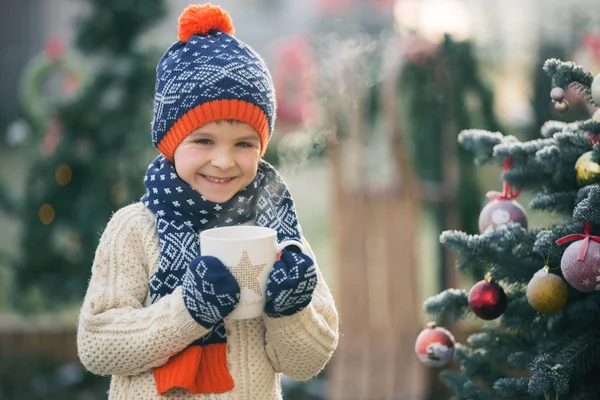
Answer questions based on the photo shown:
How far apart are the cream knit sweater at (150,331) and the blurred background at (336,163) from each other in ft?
7.04

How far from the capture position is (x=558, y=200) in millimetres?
1899

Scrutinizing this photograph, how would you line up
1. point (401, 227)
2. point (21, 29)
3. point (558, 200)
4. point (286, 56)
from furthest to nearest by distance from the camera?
1. point (21, 29)
2. point (286, 56)
3. point (401, 227)
4. point (558, 200)

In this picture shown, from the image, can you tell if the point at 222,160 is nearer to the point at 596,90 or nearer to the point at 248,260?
the point at 248,260

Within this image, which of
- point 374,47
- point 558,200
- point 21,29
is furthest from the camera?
point 21,29

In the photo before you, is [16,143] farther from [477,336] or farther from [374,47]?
[477,336]

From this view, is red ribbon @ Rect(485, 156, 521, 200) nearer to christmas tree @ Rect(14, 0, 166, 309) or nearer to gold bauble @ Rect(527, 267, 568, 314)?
gold bauble @ Rect(527, 267, 568, 314)

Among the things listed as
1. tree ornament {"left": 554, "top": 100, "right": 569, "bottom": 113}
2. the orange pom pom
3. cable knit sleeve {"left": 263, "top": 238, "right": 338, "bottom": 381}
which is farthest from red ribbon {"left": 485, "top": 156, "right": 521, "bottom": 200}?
the orange pom pom

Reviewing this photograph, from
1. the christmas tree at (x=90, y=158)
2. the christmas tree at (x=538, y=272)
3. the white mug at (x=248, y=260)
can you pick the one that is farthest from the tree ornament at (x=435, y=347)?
the christmas tree at (x=90, y=158)

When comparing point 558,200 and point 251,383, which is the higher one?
point 558,200

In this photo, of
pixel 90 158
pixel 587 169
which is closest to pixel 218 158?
pixel 587 169

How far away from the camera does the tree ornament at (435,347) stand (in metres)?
2.07

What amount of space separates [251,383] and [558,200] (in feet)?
2.71

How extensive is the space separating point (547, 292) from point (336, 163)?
7.67 ft

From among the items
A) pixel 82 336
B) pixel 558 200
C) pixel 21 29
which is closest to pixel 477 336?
pixel 558 200
